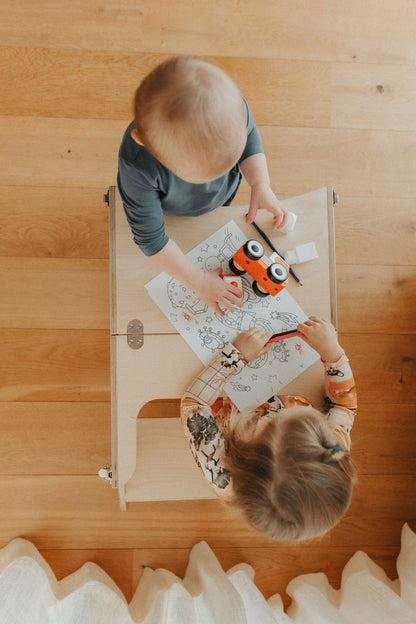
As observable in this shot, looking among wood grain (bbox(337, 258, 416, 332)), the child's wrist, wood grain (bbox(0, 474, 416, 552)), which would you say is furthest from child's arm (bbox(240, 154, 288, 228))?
wood grain (bbox(0, 474, 416, 552))

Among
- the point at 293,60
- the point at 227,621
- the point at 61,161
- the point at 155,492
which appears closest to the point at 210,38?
the point at 293,60

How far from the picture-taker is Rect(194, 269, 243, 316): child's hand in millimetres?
819

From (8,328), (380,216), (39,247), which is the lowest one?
(8,328)

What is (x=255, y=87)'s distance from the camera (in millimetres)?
1301

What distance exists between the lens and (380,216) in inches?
51.4

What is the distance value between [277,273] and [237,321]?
0.12 metres

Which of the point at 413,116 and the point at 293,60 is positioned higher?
the point at 293,60

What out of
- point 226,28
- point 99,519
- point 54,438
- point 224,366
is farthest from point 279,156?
point 99,519

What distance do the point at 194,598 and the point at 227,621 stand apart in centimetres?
17

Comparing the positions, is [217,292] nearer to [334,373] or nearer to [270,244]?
[270,244]

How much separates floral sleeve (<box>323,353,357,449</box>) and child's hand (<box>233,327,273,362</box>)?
0.39 ft

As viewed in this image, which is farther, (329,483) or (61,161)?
(61,161)

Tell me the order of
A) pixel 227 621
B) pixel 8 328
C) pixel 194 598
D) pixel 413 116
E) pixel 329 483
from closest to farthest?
pixel 329 483 → pixel 227 621 → pixel 194 598 → pixel 8 328 → pixel 413 116

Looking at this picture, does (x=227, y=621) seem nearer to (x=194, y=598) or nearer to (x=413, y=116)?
(x=194, y=598)
